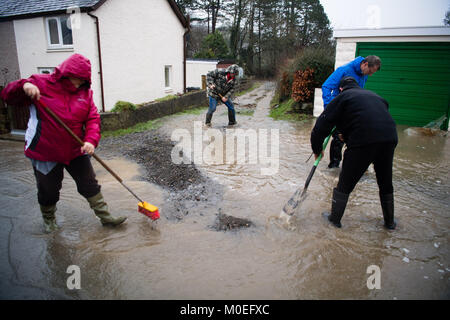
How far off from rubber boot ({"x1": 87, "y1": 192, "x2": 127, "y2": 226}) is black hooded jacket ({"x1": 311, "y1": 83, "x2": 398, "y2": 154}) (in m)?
2.75

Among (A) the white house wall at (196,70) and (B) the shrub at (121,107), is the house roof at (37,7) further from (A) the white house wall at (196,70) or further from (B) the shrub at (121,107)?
(A) the white house wall at (196,70)

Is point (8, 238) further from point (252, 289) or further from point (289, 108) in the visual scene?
point (289, 108)

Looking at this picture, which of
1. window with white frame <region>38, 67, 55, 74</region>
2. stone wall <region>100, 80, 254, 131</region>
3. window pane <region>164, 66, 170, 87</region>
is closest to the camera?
stone wall <region>100, 80, 254, 131</region>

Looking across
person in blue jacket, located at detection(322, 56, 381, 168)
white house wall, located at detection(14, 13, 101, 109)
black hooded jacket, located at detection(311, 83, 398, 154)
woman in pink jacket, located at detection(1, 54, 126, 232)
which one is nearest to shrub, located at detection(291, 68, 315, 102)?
person in blue jacket, located at detection(322, 56, 381, 168)

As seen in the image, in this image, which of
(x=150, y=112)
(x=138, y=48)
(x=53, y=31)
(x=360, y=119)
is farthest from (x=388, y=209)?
(x=53, y=31)

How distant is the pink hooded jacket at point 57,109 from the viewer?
301 centimetres

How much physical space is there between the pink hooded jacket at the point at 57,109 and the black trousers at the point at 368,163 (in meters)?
2.85

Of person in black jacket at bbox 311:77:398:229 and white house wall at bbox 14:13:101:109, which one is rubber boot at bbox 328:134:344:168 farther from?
white house wall at bbox 14:13:101:109

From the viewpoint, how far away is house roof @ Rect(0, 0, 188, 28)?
29.7ft

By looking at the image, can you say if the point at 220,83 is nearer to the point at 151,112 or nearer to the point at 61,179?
the point at 151,112

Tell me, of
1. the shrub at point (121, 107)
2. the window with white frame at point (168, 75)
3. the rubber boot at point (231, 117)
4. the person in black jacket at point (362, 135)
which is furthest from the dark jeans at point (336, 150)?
the window with white frame at point (168, 75)

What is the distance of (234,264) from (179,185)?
2216 mm

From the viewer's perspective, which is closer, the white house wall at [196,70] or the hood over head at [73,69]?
the hood over head at [73,69]
